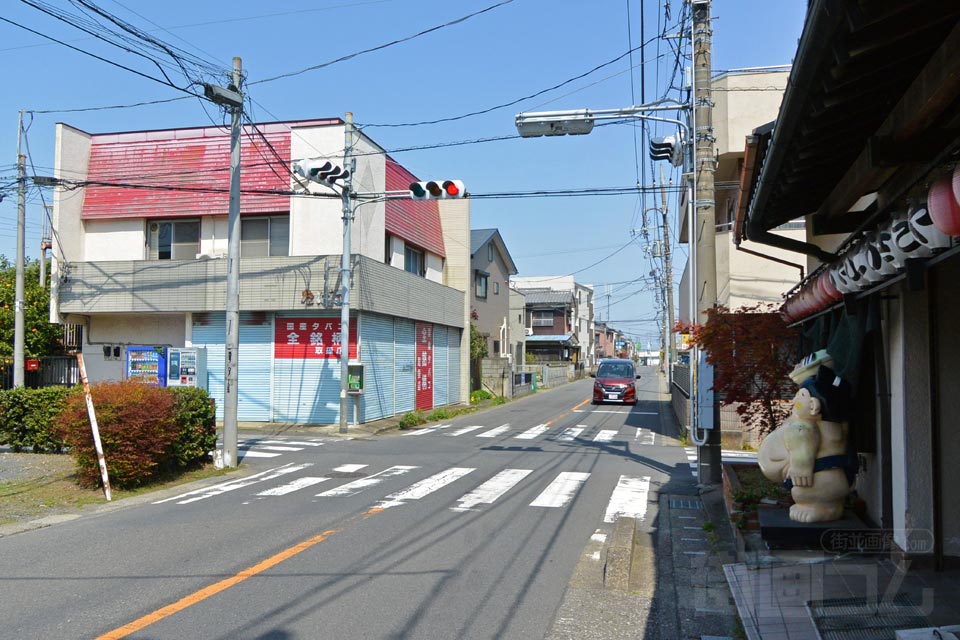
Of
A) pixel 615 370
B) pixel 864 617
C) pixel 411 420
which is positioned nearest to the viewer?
pixel 864 617

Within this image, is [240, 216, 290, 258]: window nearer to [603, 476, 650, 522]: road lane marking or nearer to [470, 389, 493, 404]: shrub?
[470, 389, 493, 404]: shrub

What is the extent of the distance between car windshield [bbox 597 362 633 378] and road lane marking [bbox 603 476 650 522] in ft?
66.0

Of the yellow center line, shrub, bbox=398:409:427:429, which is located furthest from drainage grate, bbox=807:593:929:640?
shrub, bbox=398:409:427:429

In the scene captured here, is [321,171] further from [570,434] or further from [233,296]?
[570,434]

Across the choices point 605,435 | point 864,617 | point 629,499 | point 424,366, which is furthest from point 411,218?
point 864,617

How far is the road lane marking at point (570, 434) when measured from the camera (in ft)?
60.6

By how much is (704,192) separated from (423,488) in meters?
6.35

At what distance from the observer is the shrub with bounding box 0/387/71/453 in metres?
13.7

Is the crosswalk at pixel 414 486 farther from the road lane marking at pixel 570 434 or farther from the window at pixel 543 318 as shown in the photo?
the window at pixel 543 318

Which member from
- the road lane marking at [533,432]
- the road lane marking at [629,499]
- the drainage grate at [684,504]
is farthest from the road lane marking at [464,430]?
the drainage grate at [684,504]

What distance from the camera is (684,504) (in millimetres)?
10320

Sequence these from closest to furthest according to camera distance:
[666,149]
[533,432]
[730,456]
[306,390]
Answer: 1. [666,149]
2. [730,456]
3. [533,432]
4. [306,390]

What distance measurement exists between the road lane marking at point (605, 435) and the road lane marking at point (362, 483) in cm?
663

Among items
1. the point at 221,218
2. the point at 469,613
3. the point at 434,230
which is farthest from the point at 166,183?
the point at 469,613
